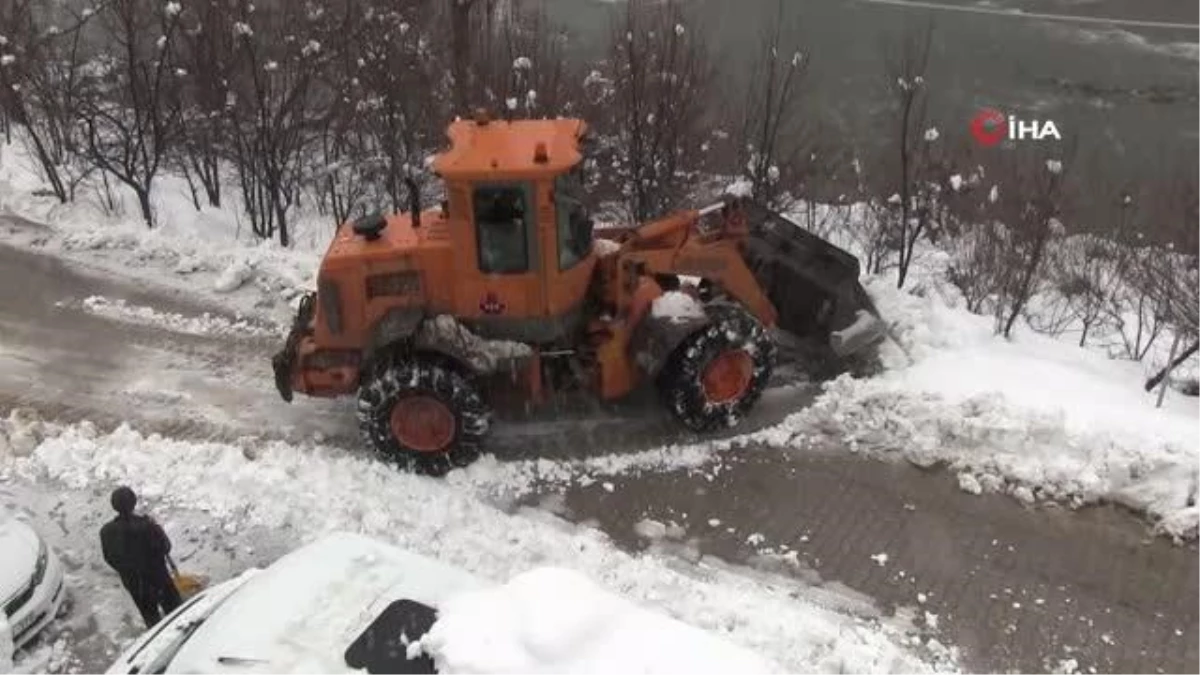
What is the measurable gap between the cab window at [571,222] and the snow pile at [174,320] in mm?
3693

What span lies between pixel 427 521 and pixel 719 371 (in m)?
2.70

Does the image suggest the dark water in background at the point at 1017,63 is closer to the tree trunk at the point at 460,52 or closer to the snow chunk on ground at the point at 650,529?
the tree trunk at the point at 460,52

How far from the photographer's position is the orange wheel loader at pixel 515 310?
8.73 meters

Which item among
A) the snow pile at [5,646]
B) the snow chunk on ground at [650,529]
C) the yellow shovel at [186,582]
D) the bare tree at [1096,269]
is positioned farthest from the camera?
the bare tree at [1096,269]

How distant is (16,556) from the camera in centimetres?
725

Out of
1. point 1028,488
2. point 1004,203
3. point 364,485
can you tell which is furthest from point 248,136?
point 1028,488

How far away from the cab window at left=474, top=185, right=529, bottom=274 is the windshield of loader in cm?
28

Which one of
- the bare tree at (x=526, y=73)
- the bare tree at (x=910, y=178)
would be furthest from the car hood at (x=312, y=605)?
the bare tree at (x=910, y=178)

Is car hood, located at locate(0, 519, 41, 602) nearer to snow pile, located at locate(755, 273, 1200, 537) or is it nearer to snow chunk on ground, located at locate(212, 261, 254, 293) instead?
snow chunk on ground, located at locate(212, 261, 254, 293)

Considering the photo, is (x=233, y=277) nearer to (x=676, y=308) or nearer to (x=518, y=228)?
(x=518, y=228)

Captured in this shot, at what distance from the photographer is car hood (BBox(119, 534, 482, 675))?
5473 mm

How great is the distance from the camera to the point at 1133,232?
1335 centimetres

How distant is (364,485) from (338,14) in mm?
9207

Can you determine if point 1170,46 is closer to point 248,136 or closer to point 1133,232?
point 1133,232
